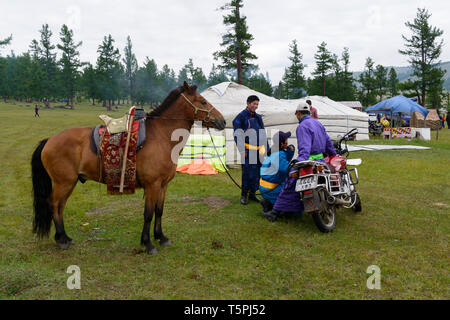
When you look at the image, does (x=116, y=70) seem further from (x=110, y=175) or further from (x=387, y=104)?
(x=110, y=175)

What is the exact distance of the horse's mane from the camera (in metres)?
4.13

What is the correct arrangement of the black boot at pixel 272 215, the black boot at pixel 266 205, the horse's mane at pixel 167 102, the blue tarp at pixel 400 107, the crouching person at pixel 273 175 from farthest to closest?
the blue tarp at pixel 400 107 → the black boot at pixel 266 205 → the crouching person at pixel 273 175 → the black boot at pixel 272 215 → the horse's mane at pixel 167 102

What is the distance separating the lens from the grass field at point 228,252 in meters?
2.92

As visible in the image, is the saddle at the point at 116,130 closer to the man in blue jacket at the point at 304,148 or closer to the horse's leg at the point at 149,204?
the horse's leg at the point at 149,204

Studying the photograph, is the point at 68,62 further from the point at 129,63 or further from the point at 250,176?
the point at 250,176

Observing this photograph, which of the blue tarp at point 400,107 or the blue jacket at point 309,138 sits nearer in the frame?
the blue jacket at point 309,138

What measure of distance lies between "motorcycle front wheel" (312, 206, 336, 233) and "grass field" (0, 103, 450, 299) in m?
0.10

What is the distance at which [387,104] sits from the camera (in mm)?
27359

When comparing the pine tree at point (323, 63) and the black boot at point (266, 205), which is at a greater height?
the pine tree at point (323, 63)

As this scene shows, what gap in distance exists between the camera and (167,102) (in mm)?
4141

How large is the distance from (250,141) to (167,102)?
83.7 inches

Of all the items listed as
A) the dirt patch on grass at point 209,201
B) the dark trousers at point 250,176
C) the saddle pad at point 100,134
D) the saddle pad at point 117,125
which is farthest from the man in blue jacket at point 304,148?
the saddle pad at point 117,125

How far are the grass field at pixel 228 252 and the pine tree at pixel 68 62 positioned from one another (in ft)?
198
